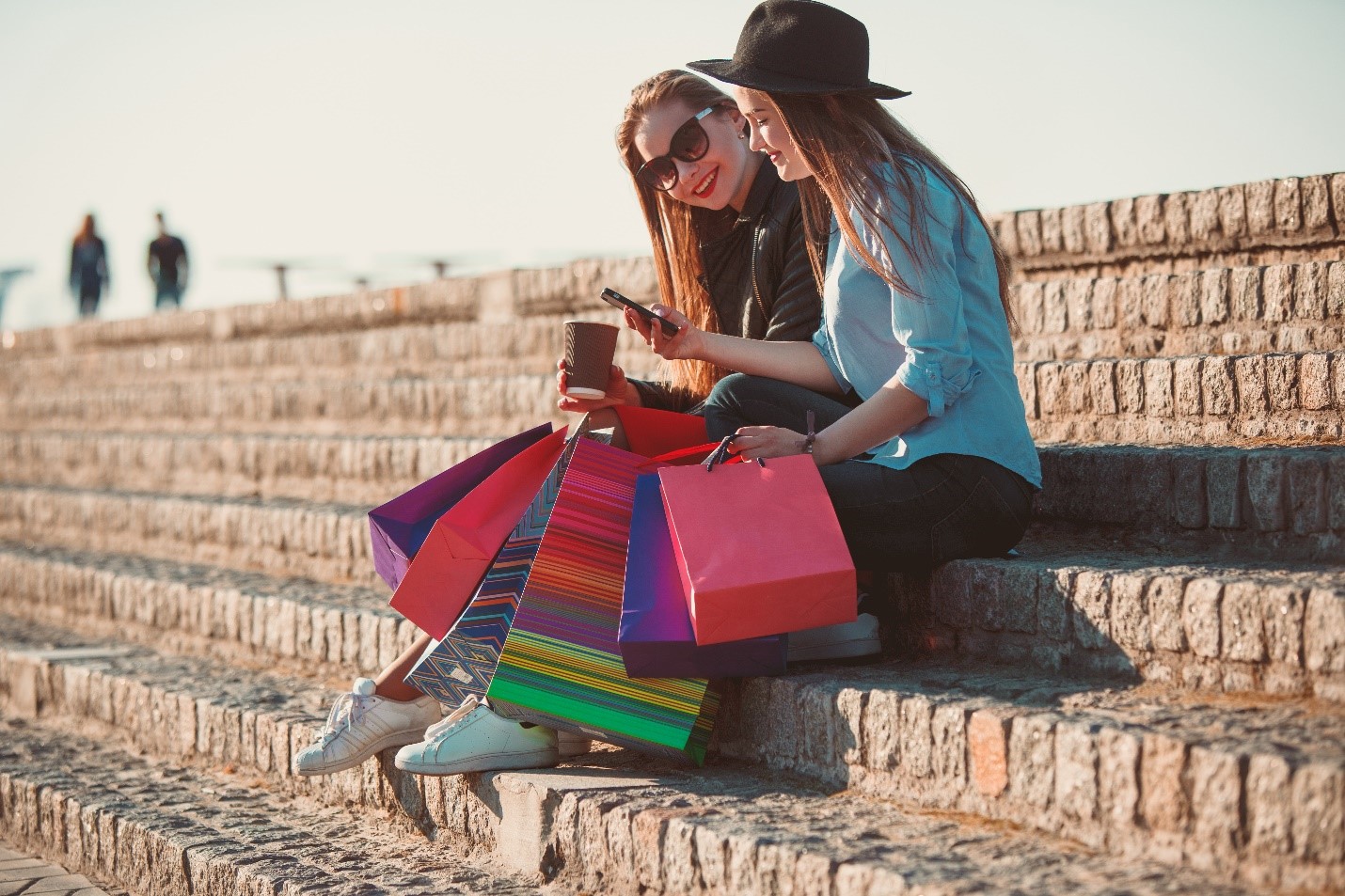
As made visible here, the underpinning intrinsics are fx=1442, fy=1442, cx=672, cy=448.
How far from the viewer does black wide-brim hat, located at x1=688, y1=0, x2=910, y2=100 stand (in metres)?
2.78

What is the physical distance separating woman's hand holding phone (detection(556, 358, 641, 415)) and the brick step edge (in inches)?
28.7

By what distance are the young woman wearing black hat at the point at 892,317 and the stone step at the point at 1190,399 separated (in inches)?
31.9

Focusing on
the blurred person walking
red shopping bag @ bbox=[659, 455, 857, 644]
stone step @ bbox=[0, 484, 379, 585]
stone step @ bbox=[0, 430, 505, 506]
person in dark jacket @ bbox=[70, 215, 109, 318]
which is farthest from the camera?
person in dark jacket @ bbox=[70, 215, 109, 318]

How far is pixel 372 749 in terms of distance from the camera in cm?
316

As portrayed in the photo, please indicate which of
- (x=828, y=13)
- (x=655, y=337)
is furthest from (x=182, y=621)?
(x=828, y=13)

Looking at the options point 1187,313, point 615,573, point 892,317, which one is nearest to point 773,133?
point 892,317

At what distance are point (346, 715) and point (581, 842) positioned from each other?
80cm

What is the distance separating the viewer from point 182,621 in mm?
5191

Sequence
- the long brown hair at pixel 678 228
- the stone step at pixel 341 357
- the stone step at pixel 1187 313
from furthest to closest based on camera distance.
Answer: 1. the stone step at pixel 341 357
2. the stone step at pixel 1187 313
3. the long brown hair at pixel 678 228

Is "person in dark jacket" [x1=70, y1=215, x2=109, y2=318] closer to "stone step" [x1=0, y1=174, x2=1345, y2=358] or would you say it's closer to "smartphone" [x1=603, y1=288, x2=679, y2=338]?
"stone step" [x1=0, y1=174, x2=1345, y2=358]

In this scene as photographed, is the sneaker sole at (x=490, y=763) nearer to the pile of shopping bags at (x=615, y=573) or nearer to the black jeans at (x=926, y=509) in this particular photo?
the pile of shopping bags at (x=615, y=573)

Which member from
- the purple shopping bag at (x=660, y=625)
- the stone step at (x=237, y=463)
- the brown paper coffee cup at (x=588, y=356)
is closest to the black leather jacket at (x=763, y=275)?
the brown paper coffee cup at (x=588, y=356)

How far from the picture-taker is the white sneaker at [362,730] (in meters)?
3.14

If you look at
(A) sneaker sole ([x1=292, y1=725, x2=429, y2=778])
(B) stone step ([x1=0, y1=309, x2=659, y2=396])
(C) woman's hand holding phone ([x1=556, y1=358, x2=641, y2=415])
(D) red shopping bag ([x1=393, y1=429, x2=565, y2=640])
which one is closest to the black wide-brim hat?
(C) woman's hand holding phone ([x1=556, y1=358, x2=641, y2=415])
